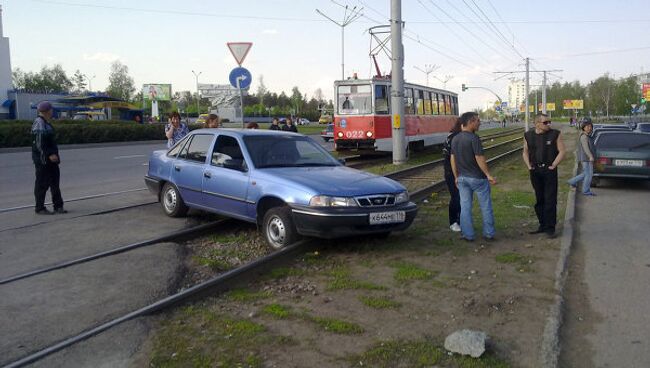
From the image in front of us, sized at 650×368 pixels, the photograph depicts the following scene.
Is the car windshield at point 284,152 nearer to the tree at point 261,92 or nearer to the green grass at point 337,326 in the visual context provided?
the green grass at point 337,326

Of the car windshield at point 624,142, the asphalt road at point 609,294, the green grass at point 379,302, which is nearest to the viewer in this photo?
the asphalt road at point 609,294

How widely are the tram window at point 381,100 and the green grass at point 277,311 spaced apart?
54.7 ft

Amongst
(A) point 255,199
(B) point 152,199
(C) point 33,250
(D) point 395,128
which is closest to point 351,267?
(A) point 255,199

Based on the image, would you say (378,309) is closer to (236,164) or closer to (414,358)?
(414,358)

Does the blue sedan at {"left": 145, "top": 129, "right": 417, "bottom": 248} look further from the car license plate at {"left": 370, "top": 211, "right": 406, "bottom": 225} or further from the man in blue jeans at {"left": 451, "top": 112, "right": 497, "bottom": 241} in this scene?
the man in blue jeans at {"left": 451, "top": 112, "right": 497, "bottom": 241}

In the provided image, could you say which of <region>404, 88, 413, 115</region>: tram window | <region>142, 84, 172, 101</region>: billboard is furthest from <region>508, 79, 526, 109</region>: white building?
<region>404, 88, 413, 115</region>: tram window

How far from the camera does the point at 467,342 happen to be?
4.11 m

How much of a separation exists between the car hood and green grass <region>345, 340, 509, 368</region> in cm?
278

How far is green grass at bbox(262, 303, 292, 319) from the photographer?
490 cm

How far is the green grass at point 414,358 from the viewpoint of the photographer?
3.96 metres

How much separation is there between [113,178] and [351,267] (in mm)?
10792

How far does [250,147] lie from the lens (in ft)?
26.1

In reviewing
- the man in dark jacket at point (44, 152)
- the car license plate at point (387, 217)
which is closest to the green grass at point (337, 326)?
the car license plate at point (387, 217)

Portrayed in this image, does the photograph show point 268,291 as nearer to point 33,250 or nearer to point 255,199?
point 255,199
